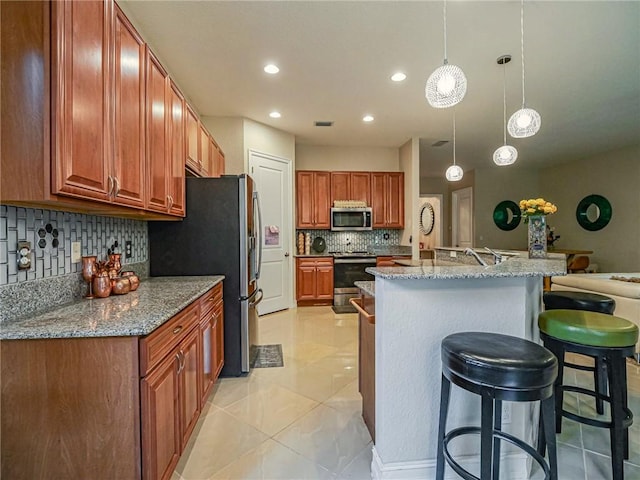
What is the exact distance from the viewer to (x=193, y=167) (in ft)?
9.46

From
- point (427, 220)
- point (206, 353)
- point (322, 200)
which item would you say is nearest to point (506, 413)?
point (206, 353)

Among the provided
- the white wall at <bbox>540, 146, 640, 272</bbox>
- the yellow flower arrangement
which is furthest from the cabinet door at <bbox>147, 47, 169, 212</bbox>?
the white wall at <bbox>540, 146, 640, 272</bbox>

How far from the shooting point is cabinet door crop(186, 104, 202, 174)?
276cm

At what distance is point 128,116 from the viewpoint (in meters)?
1.68

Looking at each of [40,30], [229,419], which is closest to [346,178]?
[229,419]

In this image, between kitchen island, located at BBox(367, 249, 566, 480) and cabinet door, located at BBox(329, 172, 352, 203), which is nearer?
kitchen island, located at BBox(367, 249, 566, 480)

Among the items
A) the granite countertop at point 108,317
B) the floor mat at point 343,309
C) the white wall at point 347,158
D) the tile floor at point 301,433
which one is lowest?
the tile floor at point 301,433

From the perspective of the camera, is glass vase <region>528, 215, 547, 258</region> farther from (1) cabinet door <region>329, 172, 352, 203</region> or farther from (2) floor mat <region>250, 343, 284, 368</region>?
(1) cabinet door <region>329, 172, 352, 203</region>

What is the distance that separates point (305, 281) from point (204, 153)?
2800 mm

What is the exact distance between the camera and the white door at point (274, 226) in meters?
4.80

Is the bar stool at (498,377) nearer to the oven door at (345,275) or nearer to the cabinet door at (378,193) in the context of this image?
the oven door at (345,275)

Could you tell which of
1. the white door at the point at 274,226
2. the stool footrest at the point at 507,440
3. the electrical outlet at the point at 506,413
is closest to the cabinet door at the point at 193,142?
the white door at the point at 274,226

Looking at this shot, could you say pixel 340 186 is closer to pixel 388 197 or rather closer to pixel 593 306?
pixel 388 197

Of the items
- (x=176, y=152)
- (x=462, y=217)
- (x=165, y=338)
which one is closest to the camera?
(x=165, y=338)
